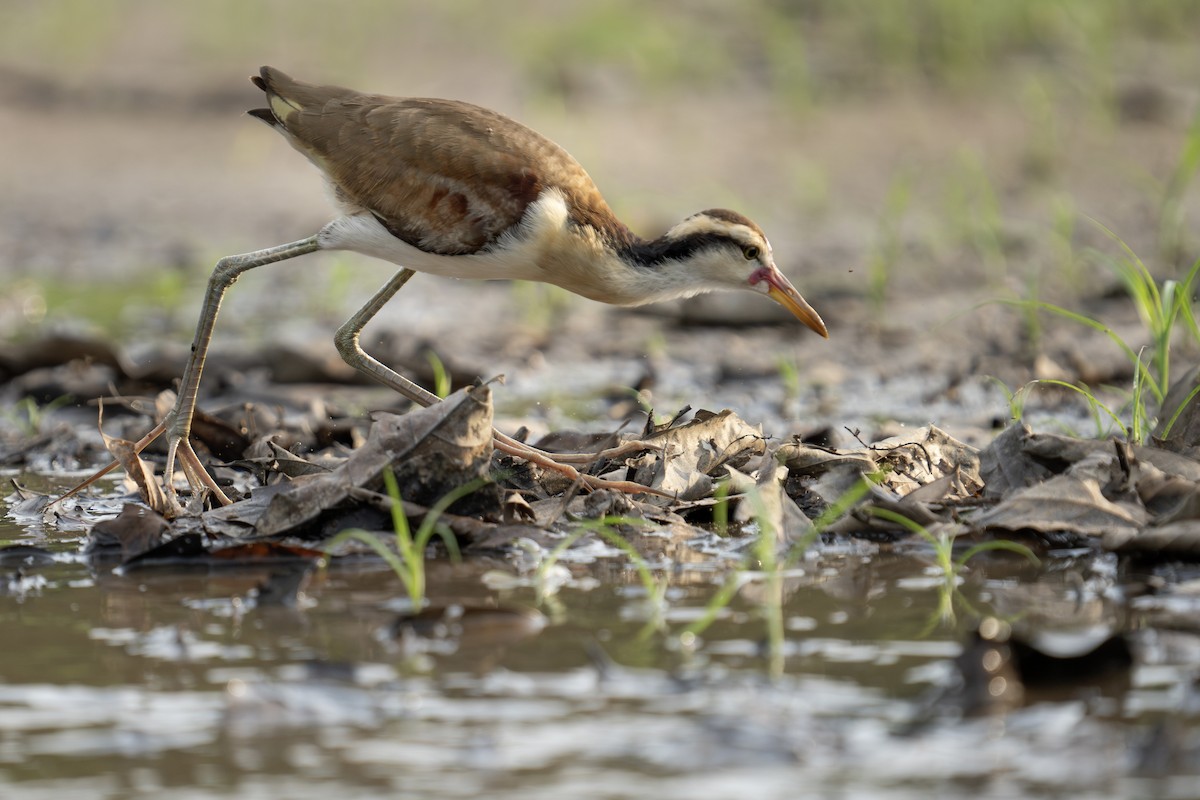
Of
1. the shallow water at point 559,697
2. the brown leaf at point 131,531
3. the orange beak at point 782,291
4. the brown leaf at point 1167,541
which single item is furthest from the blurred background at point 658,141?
the shallow water at point 559,697

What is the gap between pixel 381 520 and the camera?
4.62m

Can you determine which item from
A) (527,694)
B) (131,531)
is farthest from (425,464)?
(527,694)

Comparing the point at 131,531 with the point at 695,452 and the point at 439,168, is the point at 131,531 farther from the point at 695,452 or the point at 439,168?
the point at 695,452

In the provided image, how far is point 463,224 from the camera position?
5.44m

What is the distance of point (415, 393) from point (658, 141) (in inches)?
349

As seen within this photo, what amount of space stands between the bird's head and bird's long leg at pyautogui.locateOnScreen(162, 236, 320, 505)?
4.31ft

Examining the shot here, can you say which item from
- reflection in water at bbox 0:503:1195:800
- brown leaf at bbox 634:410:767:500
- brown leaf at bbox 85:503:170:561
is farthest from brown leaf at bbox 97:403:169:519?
brown leaf at bbox 634:410:767:500

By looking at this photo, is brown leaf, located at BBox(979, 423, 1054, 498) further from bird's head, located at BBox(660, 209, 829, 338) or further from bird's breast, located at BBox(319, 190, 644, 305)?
bird's breast, located at BBox(319, 190, 644, 305)

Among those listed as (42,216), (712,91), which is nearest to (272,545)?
(42,216)

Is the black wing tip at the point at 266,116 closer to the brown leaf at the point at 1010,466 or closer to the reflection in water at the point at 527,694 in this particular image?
the reflection in water at the point at 527,694

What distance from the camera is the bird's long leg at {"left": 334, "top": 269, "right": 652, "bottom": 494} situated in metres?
4.93

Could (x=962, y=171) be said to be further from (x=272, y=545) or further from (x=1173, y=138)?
(x=272, y=545)

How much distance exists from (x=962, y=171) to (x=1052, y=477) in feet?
27.8

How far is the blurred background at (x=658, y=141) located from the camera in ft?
34.2
